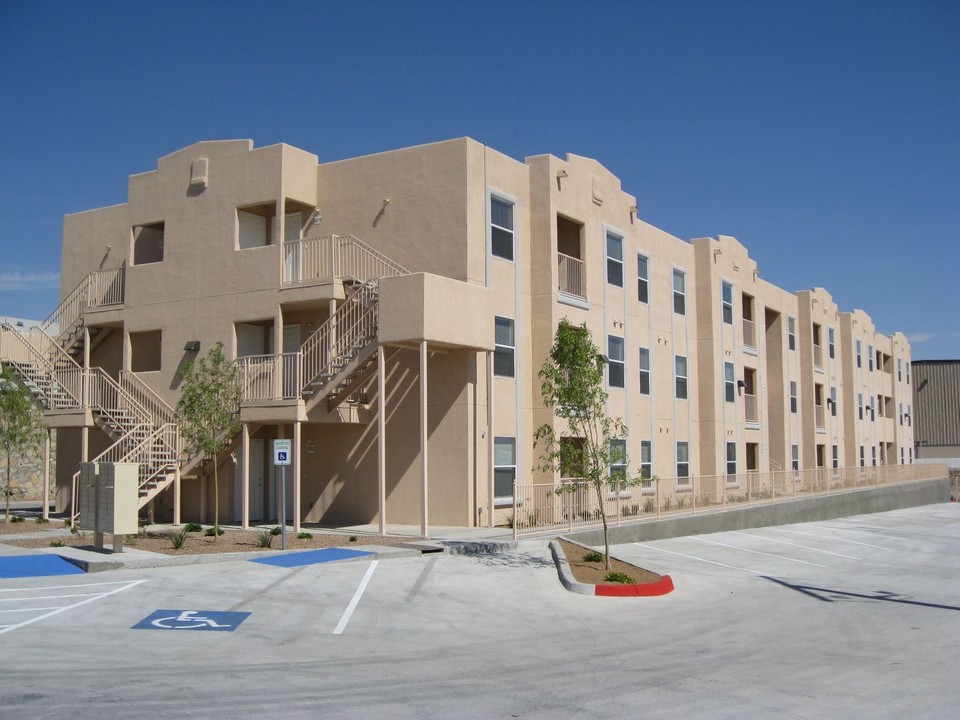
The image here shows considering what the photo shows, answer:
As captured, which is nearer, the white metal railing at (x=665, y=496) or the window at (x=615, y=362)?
the white metal railing at (x=665, y=496)

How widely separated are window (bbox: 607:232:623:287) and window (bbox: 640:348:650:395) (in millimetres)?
2802

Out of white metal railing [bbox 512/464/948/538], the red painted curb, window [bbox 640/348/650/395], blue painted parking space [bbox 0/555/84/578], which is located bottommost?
the red painted curb

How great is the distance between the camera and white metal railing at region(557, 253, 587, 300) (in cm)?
2638

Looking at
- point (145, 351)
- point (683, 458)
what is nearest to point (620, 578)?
point (683, 458)

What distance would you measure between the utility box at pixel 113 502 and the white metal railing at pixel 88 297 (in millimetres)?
11522

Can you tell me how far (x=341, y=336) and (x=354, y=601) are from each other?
1000cm

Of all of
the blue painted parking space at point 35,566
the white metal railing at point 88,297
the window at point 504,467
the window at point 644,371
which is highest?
the white metal railing at point 88,297

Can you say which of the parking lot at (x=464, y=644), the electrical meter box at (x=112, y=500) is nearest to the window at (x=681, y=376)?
the parking lot at (x=464, y=644)

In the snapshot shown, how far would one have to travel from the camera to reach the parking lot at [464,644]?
874cm

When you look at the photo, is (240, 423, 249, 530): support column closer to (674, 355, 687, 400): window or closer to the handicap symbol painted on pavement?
the handicap symbol painted on pavement

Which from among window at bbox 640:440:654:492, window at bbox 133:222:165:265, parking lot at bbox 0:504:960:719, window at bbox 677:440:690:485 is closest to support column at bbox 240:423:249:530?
parking lot at bbox 0:504:960:719

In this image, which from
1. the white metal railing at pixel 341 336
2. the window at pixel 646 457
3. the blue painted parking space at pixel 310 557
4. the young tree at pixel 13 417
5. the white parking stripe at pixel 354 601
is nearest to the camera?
the white parking stripe at pixel 354 601

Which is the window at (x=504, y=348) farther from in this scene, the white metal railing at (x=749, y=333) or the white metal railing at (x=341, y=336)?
the white metal railing at (x=749, y=333)

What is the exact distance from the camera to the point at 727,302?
123 ft
